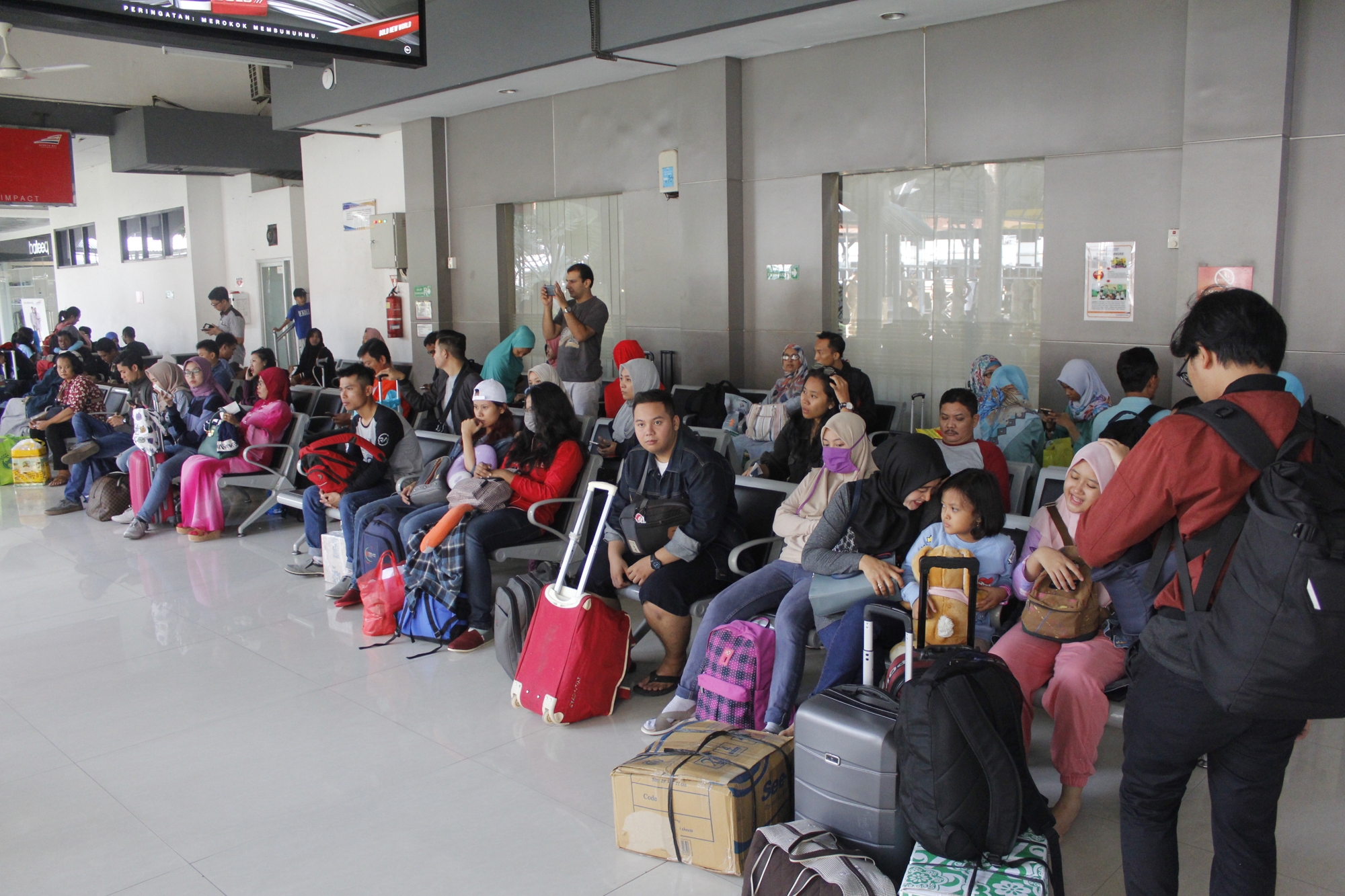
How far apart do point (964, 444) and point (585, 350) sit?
12.6ft

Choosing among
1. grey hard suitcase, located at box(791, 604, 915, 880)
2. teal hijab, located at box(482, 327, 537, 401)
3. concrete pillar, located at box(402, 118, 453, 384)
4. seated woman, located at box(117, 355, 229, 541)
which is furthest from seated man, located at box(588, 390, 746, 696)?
concrete pillar, located at box(402, 118, 453, 384)

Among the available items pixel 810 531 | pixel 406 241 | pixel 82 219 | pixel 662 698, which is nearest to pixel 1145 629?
pixel 810 531

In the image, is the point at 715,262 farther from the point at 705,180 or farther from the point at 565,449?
the point at 565,449

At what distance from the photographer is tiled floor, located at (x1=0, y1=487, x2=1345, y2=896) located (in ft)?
9.51

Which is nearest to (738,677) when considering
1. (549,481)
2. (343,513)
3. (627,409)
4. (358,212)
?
(549,481)

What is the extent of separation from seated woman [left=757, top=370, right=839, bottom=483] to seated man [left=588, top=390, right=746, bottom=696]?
1.05 metres

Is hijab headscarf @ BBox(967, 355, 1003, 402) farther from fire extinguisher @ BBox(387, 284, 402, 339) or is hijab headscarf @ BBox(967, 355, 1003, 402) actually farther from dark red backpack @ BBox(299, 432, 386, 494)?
fire extinguisher @ BBox(387, 284, 402, 339)

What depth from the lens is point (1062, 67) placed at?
20.4ft

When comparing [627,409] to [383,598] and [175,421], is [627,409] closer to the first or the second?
[383,598]

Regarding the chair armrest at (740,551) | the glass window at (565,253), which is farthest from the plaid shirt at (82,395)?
the chair armrest at (740,551)

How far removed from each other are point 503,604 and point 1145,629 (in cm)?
272

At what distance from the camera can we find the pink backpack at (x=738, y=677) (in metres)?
3.64

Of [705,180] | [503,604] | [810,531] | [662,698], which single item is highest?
[705,180]

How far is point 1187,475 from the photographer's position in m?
2.02
